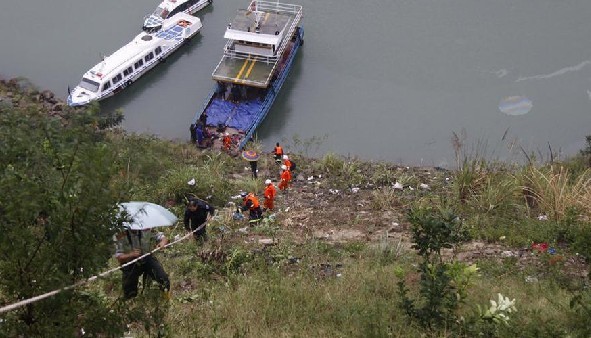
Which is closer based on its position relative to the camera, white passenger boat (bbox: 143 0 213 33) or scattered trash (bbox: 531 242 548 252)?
scattered trash (bbox: 531 242 548 252)

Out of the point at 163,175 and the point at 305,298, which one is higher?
the point at 163,175

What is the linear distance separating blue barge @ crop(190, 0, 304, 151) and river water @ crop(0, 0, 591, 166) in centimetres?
71

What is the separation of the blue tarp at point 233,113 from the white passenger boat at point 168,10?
4655 millimetres

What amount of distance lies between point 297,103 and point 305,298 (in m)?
14.1

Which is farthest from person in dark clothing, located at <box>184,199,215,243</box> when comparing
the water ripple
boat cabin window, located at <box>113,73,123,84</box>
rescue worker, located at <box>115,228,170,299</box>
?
the water ripple

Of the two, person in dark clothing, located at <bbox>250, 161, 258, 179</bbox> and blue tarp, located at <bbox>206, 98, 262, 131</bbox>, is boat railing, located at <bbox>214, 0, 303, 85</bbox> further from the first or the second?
person in dark clothing, located at <bbox>250, 161, 258, 179</bbox>

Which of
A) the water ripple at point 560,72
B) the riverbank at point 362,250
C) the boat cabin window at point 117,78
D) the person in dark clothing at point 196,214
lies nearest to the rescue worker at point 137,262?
the riverbank at point 362,250

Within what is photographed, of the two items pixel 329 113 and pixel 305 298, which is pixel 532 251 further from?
pixel 329 113

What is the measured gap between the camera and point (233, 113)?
19.5 metres

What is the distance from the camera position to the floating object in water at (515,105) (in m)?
20.5

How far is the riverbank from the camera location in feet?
20.4

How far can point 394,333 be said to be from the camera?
6.18 meters

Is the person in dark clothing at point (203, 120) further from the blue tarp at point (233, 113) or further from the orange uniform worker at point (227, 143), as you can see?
the orange uniform worker at point (227, 143)

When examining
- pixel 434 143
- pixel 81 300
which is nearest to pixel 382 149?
pixel 434 143
